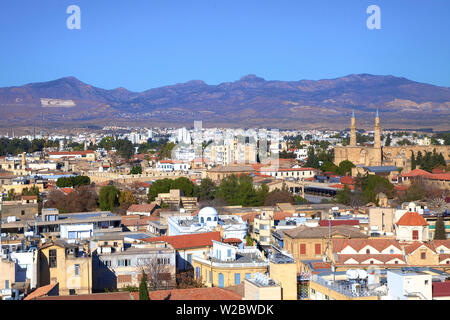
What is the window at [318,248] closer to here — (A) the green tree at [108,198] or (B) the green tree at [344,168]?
(A) the green tree at [108,198]

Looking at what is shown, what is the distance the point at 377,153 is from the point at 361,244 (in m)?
44.3

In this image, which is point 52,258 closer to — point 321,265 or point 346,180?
point 321,265

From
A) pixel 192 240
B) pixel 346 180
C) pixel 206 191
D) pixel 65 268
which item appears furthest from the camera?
pixel 346 180

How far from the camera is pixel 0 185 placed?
4672cm

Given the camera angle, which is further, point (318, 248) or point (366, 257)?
point (318, 248)

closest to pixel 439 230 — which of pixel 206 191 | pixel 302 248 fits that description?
pixel 302 248

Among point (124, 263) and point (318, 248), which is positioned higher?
point (124, 263)

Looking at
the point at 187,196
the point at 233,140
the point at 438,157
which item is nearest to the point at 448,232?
the point at 187,196

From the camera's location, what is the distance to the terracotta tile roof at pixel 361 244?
19.4 metres

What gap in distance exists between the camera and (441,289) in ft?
42.1

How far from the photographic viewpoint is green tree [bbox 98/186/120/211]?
118 ft

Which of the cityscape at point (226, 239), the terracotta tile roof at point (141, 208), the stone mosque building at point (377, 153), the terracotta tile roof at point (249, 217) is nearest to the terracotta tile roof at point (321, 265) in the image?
the cityscape at point (226, 239)

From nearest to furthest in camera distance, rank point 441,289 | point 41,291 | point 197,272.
→ point 441,289 → point 41,291 → point 197,272

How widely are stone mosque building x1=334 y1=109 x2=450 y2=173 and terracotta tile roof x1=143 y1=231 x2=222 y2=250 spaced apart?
41.2 metres
